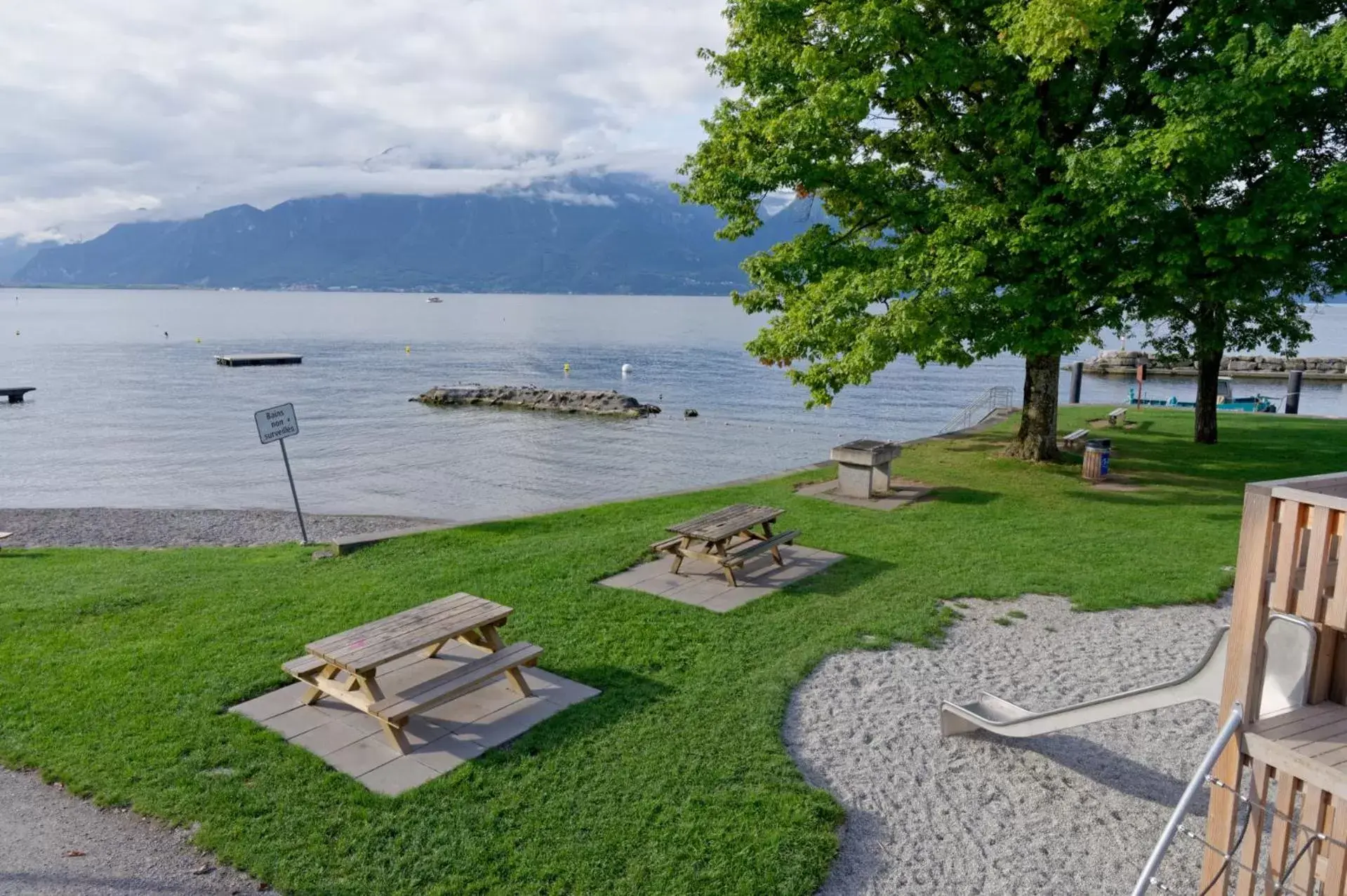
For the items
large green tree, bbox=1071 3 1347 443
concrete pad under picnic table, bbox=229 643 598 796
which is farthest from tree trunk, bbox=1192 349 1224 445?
concrete pad under picnic table, bbox=229 643 598 796

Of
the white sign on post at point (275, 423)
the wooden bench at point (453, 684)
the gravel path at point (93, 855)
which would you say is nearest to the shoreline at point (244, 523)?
the white sign on post at point (275, 423)

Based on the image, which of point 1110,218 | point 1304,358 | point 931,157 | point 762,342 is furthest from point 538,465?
point 1304,358

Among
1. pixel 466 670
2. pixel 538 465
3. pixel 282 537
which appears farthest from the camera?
pixel 538 465

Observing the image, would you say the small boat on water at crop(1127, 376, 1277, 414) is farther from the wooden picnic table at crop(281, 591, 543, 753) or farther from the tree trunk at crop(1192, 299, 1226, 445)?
the wooden picnic table at crop(281, 591, 543, 753)

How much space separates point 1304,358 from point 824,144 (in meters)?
66.2

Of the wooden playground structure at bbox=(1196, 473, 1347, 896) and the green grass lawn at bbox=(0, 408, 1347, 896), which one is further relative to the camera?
the green grass lawn at bbox=(0, 408, 1347, 896)

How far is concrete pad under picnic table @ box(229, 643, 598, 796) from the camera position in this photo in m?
6.30

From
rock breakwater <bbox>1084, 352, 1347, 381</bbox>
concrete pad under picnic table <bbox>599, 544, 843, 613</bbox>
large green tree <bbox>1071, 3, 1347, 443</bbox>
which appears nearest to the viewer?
concrete pad under picnic table <bbox>599, 544, 843, 613</bbox>

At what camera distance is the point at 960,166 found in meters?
16.1

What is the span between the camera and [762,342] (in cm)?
1602

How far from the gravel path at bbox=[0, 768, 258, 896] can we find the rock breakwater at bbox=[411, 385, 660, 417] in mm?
37370

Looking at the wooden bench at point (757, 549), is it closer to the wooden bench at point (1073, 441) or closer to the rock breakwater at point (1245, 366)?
the wooden bench at point (1073, 441)

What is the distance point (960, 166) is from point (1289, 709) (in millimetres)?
13534

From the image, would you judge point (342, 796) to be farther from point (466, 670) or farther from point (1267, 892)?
point (1267, 892)
